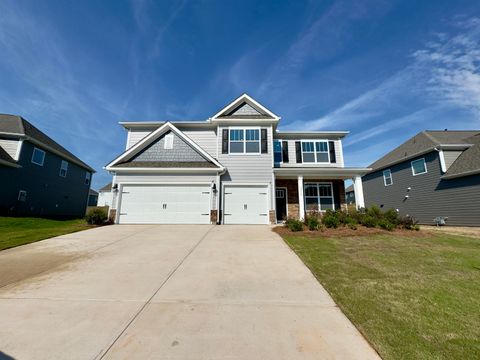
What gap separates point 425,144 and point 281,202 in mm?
12394

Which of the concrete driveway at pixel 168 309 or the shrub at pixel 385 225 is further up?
the shrub at pixel 385 225

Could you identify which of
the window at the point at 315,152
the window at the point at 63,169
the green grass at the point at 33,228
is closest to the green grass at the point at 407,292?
the window at the point at 315,152

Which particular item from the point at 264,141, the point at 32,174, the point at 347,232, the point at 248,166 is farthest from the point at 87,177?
the point at 347,232

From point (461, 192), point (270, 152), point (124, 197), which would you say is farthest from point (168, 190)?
point (461, 192)

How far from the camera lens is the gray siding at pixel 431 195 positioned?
1244 cm

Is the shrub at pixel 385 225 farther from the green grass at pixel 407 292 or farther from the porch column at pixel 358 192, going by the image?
the porch column at pixel 358 192

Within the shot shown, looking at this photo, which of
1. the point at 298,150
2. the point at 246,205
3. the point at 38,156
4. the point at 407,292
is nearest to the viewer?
the point at 407,292

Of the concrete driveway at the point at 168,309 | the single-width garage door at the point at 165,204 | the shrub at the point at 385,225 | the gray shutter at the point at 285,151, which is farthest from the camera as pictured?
the gray shutter at the point at 285,151

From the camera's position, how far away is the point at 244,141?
502 inches

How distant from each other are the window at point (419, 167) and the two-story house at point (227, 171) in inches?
267

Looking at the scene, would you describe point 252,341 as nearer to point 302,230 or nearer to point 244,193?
point 302,230

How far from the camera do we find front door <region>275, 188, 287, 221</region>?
13398mm

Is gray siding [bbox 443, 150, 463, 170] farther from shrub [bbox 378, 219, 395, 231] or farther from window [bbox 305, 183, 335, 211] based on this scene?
shrub [bbox 378, 219, 395, 231]

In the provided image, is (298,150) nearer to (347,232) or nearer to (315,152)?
(315,152)
